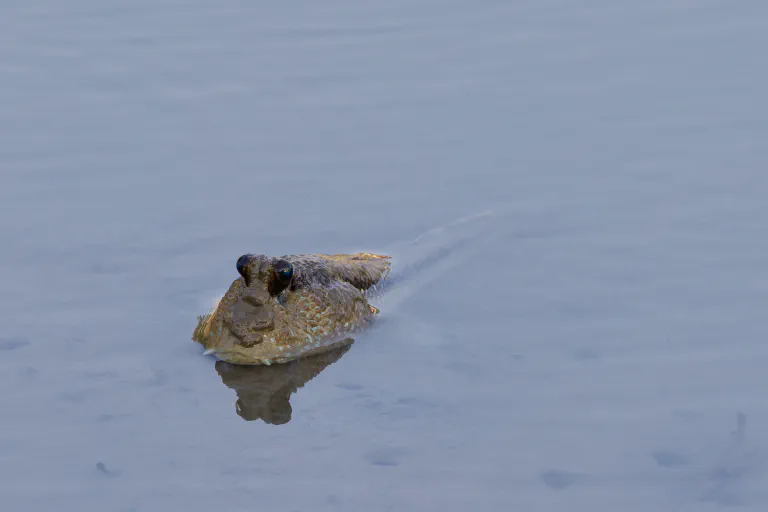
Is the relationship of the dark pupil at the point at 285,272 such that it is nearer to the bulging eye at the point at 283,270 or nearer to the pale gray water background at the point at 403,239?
the bulging eye at the point at 283,270

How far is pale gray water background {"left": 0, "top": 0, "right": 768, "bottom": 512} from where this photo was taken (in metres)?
7.26

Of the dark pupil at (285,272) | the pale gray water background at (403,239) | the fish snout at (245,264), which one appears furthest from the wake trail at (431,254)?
the fish snout at (245,264)

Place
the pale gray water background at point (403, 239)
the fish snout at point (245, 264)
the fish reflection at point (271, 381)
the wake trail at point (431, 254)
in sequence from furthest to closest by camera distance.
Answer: the wake trail at point (431, 254), the fish snout at point (245, 264), the fish reflection at point (271, 381), the pale gray water background at point (403, 239)

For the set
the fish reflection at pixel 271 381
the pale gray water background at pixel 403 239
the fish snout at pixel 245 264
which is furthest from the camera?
the fish snout at pixel 245 264

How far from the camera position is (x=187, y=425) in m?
7.74

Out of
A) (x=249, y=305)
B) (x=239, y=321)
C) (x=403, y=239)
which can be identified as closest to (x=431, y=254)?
(x=403, y=239)

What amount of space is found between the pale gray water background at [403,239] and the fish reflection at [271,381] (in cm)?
11

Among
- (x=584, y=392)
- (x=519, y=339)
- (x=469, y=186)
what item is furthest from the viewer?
(x=469, y=186)

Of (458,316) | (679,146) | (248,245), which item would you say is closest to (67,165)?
(248,245)

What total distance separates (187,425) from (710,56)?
311 inches

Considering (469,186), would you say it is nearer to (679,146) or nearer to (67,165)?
(679,146)

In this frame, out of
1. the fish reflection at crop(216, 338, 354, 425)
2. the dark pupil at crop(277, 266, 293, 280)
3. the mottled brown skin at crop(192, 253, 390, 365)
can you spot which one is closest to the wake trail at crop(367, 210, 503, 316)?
the mottled brown skin at crop(192, 253, 390, 365)

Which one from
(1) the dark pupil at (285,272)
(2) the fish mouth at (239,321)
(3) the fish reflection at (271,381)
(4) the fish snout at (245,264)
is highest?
(4) the fish snout at (245,264)

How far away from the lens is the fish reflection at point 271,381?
8.06m
